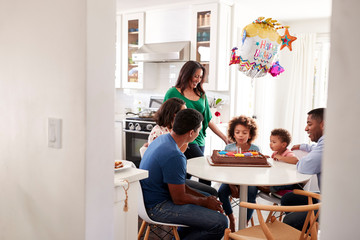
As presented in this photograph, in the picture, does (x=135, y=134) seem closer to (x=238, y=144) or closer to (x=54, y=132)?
(x=238, y=144)

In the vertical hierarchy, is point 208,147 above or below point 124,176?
below


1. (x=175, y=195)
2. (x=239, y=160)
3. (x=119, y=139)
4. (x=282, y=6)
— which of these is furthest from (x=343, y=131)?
(x=119, y=139)

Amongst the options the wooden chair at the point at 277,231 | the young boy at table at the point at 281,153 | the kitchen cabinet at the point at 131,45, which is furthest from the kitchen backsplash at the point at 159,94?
the wooden chair at the point at 277,231

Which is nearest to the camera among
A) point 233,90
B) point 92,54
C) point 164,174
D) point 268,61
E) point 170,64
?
point 92,54

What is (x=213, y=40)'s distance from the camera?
13.9 feet

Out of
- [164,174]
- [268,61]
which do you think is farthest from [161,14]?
[164,174]

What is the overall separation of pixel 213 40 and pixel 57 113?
3.10m

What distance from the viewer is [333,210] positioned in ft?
2.47

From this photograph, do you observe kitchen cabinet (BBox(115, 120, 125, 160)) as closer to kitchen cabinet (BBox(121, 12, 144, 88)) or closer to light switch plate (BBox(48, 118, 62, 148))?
kitchen cabinet (BBox(121, 12, 144, 88))

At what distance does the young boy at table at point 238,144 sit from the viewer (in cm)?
294

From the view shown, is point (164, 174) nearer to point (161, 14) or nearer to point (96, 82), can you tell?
point (96, 82)

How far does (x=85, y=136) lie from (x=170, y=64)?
3.76 m

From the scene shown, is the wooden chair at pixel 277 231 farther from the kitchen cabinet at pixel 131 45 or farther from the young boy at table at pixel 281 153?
the kitchen cabinet at pixel 131 45

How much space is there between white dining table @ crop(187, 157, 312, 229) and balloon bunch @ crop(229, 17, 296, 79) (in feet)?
2.53
